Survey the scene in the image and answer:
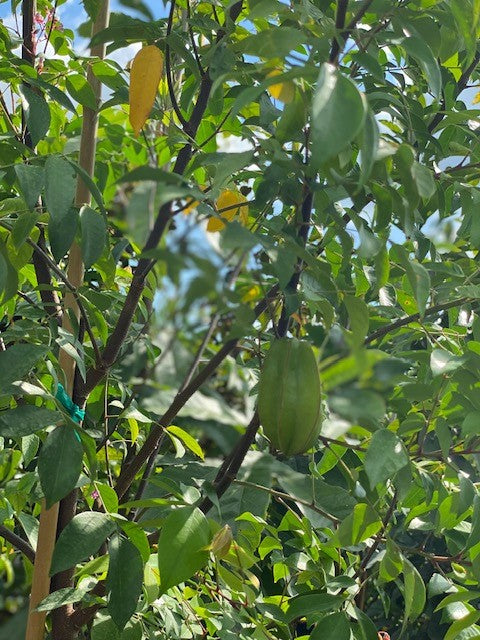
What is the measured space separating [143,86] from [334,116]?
Result: 0.36 m

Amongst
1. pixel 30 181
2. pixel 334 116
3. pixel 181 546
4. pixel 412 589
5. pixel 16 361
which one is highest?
pixel 334 116

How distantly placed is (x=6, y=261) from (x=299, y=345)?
0.25m

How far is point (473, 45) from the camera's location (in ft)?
2.12

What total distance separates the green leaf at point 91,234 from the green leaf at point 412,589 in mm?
377

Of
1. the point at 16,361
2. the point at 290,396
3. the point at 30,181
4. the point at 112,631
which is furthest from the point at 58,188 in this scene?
the point at 112,631

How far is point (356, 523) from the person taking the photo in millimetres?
748

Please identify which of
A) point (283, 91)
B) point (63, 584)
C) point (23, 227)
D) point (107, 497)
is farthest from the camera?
point (63, 584)

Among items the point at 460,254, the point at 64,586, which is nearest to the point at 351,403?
the point at 64,586

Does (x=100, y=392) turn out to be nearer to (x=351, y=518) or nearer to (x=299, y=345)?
(x=351, y=518)

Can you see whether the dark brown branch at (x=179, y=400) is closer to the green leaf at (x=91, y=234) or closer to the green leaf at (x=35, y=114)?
the green leaf at (x=91, y=234)

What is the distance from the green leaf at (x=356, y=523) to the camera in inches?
29.4

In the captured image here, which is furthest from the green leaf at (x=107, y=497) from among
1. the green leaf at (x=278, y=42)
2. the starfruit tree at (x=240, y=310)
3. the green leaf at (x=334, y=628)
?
the green leaf at (x=278, y=42)

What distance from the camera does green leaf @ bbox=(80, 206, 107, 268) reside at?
2.22 feet

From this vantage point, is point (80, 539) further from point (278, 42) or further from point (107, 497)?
point (278, 42)
